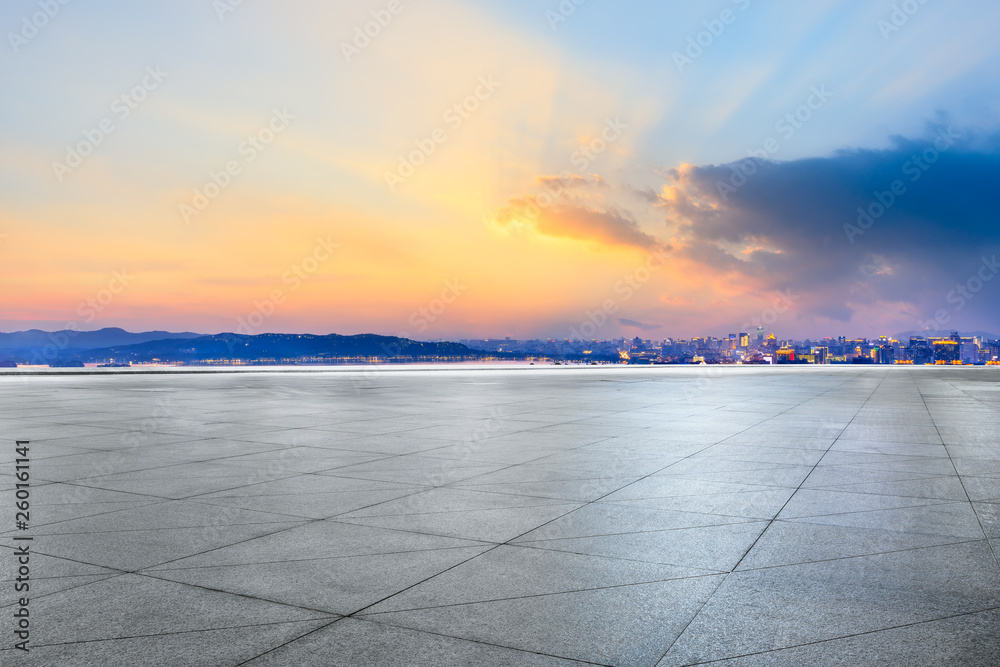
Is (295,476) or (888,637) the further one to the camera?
(295,476)

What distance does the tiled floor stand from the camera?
401 cm

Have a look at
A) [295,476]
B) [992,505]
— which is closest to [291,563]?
[295,476]

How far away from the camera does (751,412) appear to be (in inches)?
705

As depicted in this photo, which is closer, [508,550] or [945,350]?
[508,550]

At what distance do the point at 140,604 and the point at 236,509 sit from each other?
8.70ft

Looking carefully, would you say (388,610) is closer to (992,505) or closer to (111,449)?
(992,505)

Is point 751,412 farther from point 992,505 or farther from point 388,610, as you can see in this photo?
point 388,610

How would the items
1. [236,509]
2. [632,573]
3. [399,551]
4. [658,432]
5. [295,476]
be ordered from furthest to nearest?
[658,432] < [295,476] < [236,509] < [399,551] < [632,573]

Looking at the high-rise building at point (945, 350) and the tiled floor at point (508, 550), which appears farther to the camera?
the high-rise building at point (945, 350)

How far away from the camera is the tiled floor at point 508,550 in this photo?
401cm

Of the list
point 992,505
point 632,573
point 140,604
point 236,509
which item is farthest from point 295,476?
point 992,505

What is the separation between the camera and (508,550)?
18.8ft

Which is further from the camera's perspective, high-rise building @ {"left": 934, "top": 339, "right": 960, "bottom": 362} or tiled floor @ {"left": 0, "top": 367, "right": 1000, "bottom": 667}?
high-rise building @ {"left": 934, "top": 339, "right": 960, "bottom": 362}

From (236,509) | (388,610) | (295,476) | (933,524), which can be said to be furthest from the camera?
(295,476)
